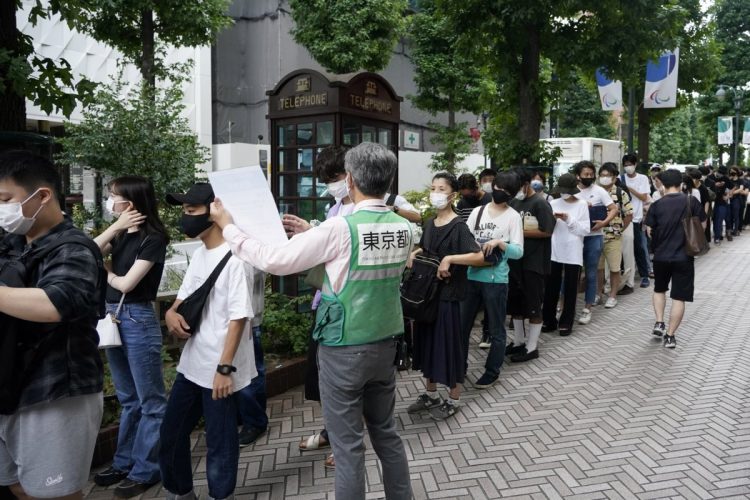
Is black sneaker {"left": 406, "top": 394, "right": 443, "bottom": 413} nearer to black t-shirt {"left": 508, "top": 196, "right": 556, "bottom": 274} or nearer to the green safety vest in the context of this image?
black t-shirt {"left": 508, "top": 196, "right": 556, "bottom": 274}

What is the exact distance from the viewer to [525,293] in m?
6.52

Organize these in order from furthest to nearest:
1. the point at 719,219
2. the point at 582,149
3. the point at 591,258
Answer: the point at 582,149 → the point at 719,219 → the point at 591,258

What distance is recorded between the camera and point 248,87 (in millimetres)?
31000

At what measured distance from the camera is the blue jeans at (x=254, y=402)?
4.56m

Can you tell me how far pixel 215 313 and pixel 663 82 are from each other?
45.2 feet

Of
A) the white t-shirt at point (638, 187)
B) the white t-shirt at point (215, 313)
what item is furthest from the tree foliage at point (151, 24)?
the white t-shirt at point (215, 313)

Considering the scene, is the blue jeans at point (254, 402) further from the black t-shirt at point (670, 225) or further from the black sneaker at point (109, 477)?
the black t-shirt at point (670, 225)

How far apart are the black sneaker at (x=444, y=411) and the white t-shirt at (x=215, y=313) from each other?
83.4 inches

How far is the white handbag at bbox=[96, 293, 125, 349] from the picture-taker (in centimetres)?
367

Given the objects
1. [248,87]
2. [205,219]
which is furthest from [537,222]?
[248,87]

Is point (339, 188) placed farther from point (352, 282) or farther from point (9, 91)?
point (9, 91)

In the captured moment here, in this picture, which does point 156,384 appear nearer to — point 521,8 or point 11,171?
point 11,171

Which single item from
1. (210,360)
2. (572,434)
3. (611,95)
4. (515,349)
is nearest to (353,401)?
(210,360)

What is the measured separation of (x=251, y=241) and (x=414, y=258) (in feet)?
7.09
